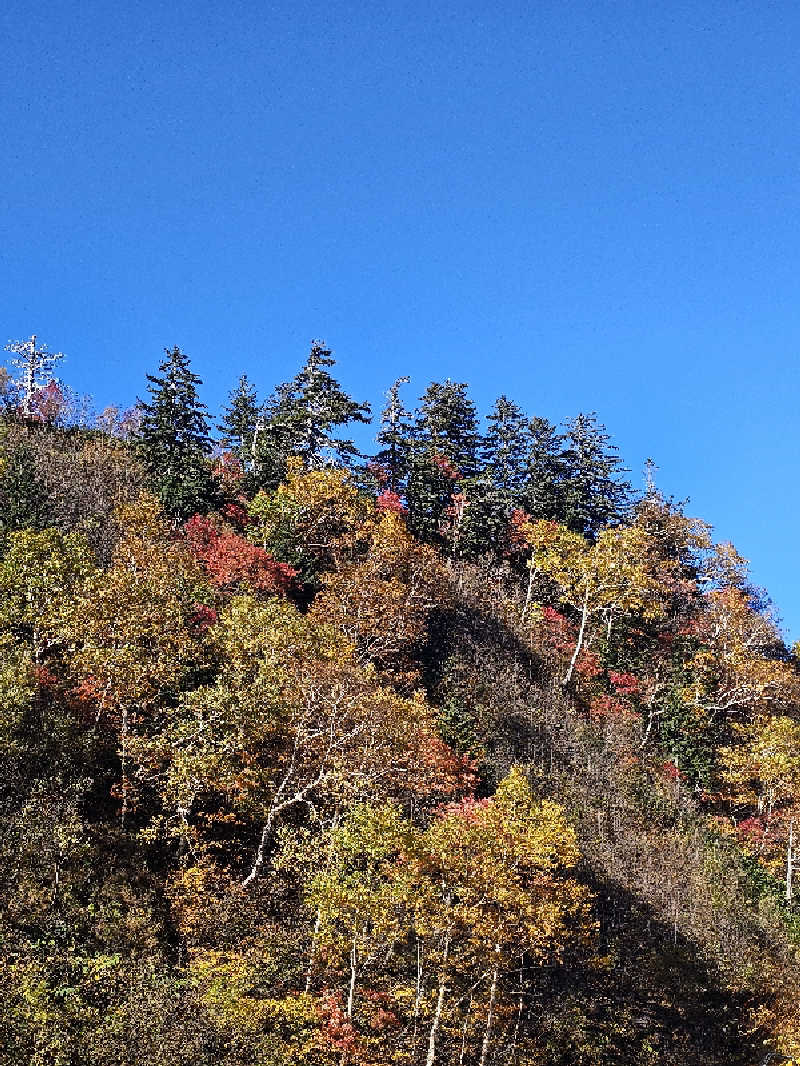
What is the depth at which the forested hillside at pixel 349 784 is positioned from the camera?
2247 centimetres

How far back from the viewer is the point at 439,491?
203 ft

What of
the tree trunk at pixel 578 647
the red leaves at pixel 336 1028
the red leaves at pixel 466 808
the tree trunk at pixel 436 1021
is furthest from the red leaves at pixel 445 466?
the red leaves at pixel 336 1028

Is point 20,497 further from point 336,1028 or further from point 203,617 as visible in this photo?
point 336,1028

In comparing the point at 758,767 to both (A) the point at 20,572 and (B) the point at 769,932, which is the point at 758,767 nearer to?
(B) the point at 769,932

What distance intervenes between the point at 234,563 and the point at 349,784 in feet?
60.6

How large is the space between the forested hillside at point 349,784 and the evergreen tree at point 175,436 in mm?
248

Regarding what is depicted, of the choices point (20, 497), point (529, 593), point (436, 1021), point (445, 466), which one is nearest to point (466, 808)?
point (436, 1021)

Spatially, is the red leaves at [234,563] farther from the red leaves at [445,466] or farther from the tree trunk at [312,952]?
the red leaves at [445,466]

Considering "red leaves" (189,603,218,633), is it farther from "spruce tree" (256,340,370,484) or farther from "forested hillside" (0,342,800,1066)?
"spruce tree" (256,340,370,484)

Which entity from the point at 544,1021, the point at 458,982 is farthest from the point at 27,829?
the point at 544,1021

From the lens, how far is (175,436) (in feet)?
179

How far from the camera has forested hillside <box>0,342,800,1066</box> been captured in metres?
22.5

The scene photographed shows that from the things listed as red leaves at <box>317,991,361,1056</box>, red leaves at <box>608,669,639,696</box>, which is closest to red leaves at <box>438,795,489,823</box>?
red leaves at <box>317,991,361,1056</box>

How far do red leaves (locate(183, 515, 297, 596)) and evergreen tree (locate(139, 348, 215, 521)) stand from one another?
15.8 ft
